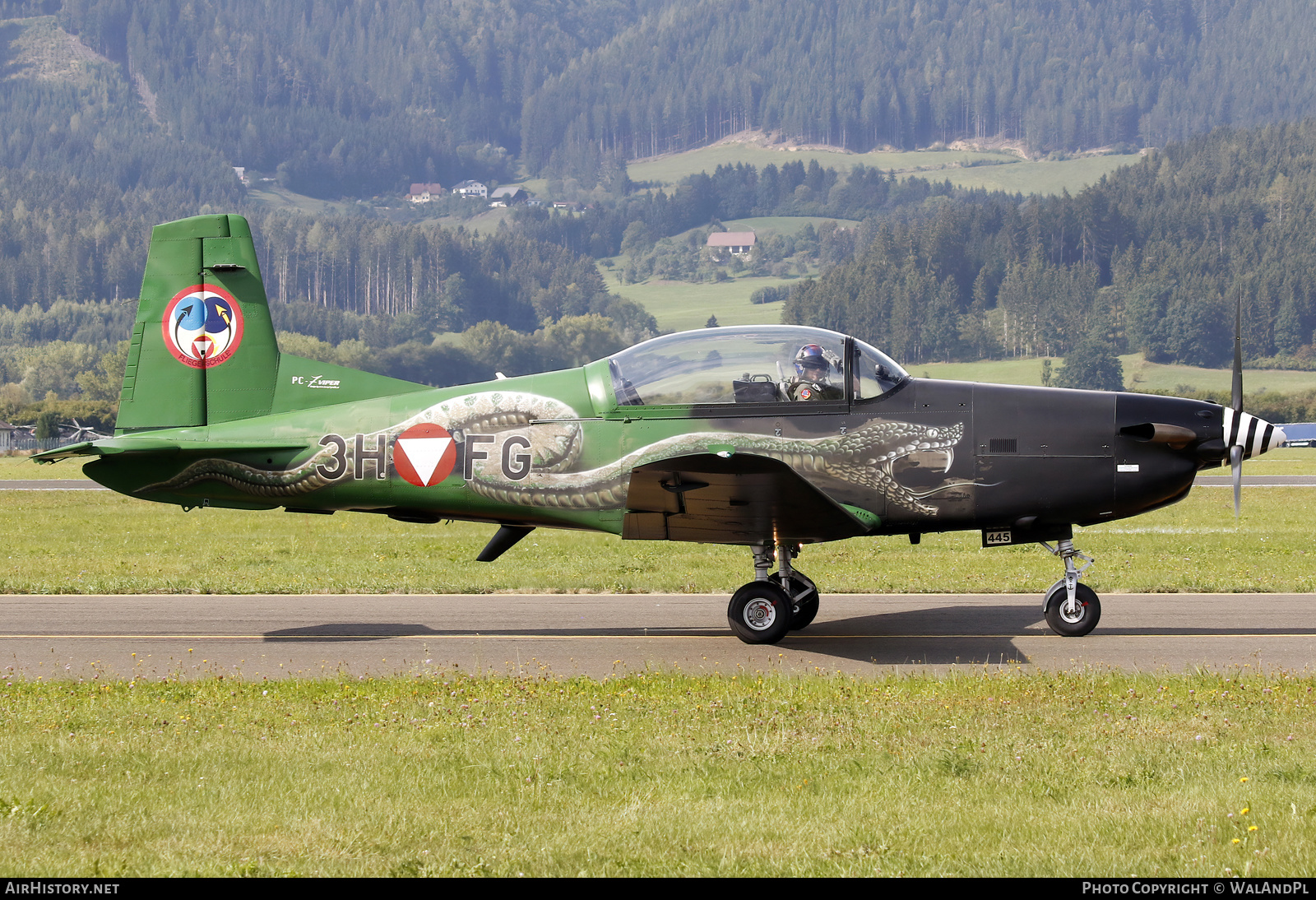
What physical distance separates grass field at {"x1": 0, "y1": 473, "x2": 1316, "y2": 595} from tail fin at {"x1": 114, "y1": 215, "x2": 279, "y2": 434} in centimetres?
361

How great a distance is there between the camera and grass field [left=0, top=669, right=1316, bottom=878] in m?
5.81

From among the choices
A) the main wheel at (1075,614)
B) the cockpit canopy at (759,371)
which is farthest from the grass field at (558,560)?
the cockpit canopy at (759,371)

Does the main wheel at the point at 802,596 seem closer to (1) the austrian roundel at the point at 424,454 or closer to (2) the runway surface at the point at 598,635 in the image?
(2) the runway surface at the point at 598,635

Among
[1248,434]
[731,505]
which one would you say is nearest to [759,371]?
[731,505]

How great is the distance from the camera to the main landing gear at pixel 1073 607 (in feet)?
37.9

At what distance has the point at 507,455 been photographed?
37.8 feet

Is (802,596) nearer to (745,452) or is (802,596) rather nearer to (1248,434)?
(745,452)

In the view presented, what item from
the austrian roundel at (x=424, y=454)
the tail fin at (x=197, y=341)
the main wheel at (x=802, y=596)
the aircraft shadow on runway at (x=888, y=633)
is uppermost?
the tail fin at (x=197, y=341)

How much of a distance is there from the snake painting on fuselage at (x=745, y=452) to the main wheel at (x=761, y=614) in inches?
0.7

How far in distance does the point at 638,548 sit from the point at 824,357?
976 centimetres

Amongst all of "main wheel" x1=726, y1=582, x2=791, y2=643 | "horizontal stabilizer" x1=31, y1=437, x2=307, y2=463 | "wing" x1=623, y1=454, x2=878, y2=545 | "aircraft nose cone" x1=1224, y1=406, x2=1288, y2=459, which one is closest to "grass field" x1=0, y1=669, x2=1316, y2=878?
"wing" x1=623, y1=454, x2=878, y2=545

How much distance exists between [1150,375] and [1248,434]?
14400 cm

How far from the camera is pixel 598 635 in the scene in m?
12.1

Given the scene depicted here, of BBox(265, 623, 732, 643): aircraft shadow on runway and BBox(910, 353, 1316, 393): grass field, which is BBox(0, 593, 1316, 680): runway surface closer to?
BBox(265, 623, 732, 643): aircraft shadow on runway
